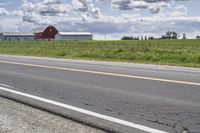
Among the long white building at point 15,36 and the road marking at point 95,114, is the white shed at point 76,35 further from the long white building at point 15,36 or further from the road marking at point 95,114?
the road marking at point 95,114

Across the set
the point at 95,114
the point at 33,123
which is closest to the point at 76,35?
the point at 95,114

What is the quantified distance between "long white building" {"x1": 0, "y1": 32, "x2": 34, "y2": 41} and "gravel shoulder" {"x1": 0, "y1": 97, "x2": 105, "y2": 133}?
169 m

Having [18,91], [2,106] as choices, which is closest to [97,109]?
[2,106]

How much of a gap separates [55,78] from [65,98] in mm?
4001

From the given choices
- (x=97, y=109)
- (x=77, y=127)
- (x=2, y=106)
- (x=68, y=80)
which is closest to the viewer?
(x=77, y=127)

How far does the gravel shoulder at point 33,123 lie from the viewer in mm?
6199

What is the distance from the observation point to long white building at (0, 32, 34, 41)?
6901 inches

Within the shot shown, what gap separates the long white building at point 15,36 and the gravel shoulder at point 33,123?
169346mm

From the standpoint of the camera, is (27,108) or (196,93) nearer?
(27,108)

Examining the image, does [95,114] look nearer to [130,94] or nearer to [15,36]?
[130,94]

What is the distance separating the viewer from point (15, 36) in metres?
178

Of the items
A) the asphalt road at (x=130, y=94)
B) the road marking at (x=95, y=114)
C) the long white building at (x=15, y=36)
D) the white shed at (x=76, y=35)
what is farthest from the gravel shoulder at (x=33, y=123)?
the long white building at (x=15, y=36)

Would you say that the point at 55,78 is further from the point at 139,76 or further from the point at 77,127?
the point at 77,127

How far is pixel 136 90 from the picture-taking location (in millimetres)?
9766
